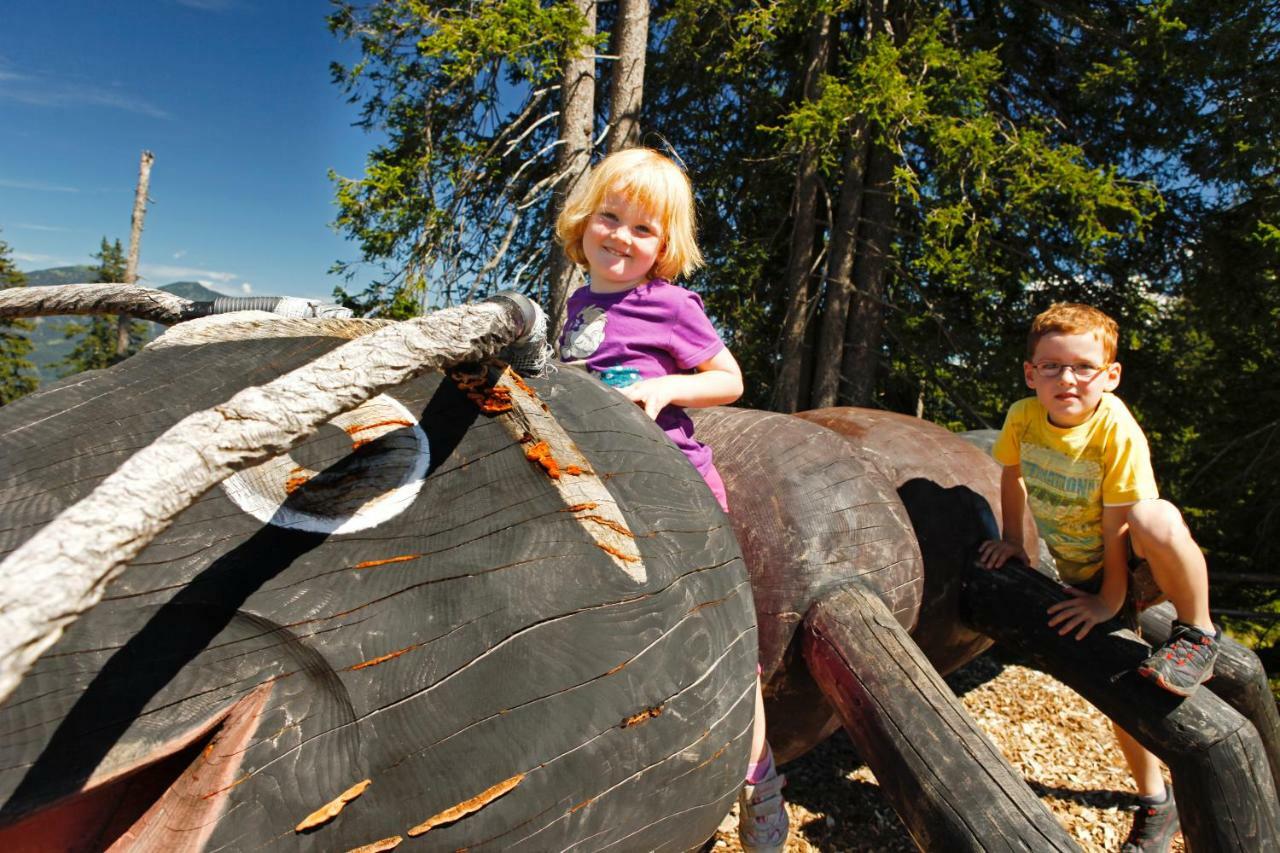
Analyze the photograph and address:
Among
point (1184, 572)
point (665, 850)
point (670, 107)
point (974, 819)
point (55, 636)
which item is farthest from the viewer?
point (670, 107)

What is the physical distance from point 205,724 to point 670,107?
7.79 m

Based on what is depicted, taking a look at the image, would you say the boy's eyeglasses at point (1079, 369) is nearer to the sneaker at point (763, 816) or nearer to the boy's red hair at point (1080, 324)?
the boy's red hair at point (1080, 324)

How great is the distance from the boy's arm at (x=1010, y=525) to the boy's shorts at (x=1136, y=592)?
0.25 metres

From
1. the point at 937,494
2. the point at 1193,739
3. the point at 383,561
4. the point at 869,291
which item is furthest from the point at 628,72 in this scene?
the point at 383,561

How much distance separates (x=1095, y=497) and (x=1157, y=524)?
0.21 m

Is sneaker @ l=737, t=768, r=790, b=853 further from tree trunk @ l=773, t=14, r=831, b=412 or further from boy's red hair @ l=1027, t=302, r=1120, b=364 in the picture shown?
tree trunk @ l=773, t=14, r=831, b=412

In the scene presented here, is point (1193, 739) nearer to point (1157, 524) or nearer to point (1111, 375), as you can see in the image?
point (1157, 524)

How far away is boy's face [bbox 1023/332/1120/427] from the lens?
2377mm

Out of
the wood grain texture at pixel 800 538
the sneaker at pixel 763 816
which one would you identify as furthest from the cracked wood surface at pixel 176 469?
the sneaker at pixel 763 816

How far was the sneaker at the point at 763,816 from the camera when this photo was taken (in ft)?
7.50

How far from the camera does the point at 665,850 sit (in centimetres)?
150

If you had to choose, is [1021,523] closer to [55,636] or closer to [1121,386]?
[55,636]

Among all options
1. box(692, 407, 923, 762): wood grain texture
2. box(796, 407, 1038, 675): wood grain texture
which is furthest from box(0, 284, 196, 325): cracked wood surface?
box(796, 407, 1038, 675): wood grain texture

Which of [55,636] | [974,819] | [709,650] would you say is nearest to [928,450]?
[974,819]
